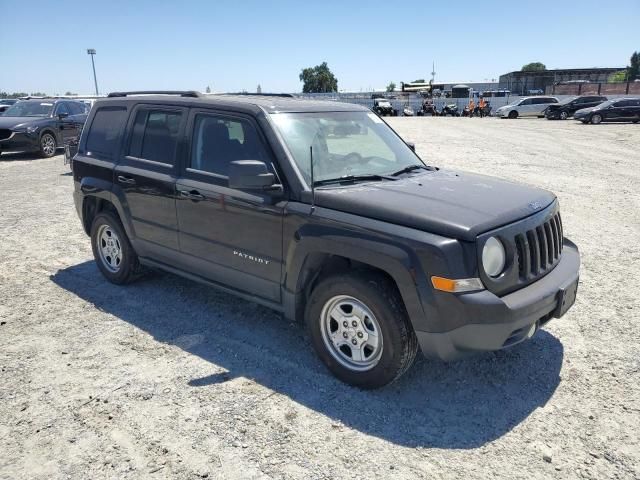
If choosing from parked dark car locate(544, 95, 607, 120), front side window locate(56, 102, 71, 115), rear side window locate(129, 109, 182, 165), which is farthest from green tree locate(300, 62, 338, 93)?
rear side window locate(129, 109, 182, 165)

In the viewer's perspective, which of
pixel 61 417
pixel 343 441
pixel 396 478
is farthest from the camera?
pixel 61 417

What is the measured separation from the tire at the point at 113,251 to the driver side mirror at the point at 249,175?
2.19 m

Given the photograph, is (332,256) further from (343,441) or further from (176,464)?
(176,464)

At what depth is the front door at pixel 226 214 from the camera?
3.82m

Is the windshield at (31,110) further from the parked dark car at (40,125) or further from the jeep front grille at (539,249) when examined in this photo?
the jeep front grille at (539,249)

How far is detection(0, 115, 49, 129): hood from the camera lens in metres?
15.2

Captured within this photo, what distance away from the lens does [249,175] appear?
351 cm

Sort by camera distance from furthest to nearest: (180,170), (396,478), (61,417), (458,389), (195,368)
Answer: (180,170)
(195,368)
(458,389)
(61,417)
(396,478)

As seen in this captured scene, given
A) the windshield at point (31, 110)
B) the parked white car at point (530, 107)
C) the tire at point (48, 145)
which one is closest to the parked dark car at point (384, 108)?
the parked white car at point (530, 107)

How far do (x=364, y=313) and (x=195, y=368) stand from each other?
4.51ft

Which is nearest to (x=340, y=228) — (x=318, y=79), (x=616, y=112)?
(x=616, y=112)

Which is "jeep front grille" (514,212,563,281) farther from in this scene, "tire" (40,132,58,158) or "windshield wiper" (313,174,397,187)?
"tire" (40,132,58,158)

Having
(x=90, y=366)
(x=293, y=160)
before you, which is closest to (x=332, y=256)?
(x=293, y=160)

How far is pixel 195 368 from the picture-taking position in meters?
3.80
